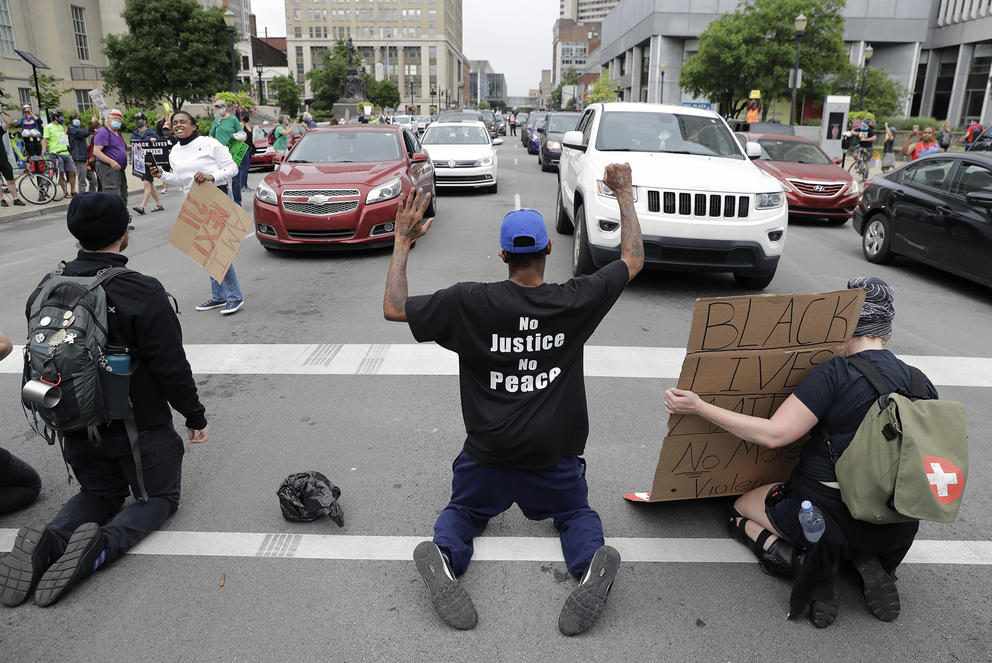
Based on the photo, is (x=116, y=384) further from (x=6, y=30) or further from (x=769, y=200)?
(x=6, y=30)

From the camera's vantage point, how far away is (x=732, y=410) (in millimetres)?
3137

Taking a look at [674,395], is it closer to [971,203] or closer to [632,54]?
[971,203]

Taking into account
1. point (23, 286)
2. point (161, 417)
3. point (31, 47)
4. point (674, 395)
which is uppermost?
point (31, 47)

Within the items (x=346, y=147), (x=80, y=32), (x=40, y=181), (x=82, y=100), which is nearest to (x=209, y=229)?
(x=346, y=147)

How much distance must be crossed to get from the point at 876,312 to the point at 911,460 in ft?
2.16

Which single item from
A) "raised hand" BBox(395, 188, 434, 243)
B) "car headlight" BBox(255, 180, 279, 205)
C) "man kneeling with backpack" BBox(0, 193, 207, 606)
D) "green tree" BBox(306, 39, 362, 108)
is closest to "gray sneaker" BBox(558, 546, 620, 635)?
"raised hand" BBox(395, 188, 434, 243)

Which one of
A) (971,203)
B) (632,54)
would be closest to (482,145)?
(971,203)

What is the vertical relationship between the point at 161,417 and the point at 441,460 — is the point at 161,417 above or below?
above

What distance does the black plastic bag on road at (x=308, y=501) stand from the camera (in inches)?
134

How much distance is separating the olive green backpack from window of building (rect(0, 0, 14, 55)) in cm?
4658

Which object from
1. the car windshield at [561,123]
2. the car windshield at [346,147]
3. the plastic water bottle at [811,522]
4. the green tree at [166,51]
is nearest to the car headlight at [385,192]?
the car windshield at [346,147]

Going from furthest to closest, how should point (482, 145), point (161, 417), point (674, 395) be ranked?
point (482, 145) < point (161, 417) < point (674, 395)

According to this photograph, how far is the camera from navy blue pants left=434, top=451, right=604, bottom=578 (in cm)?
296

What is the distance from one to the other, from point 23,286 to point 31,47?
42.7 metres
